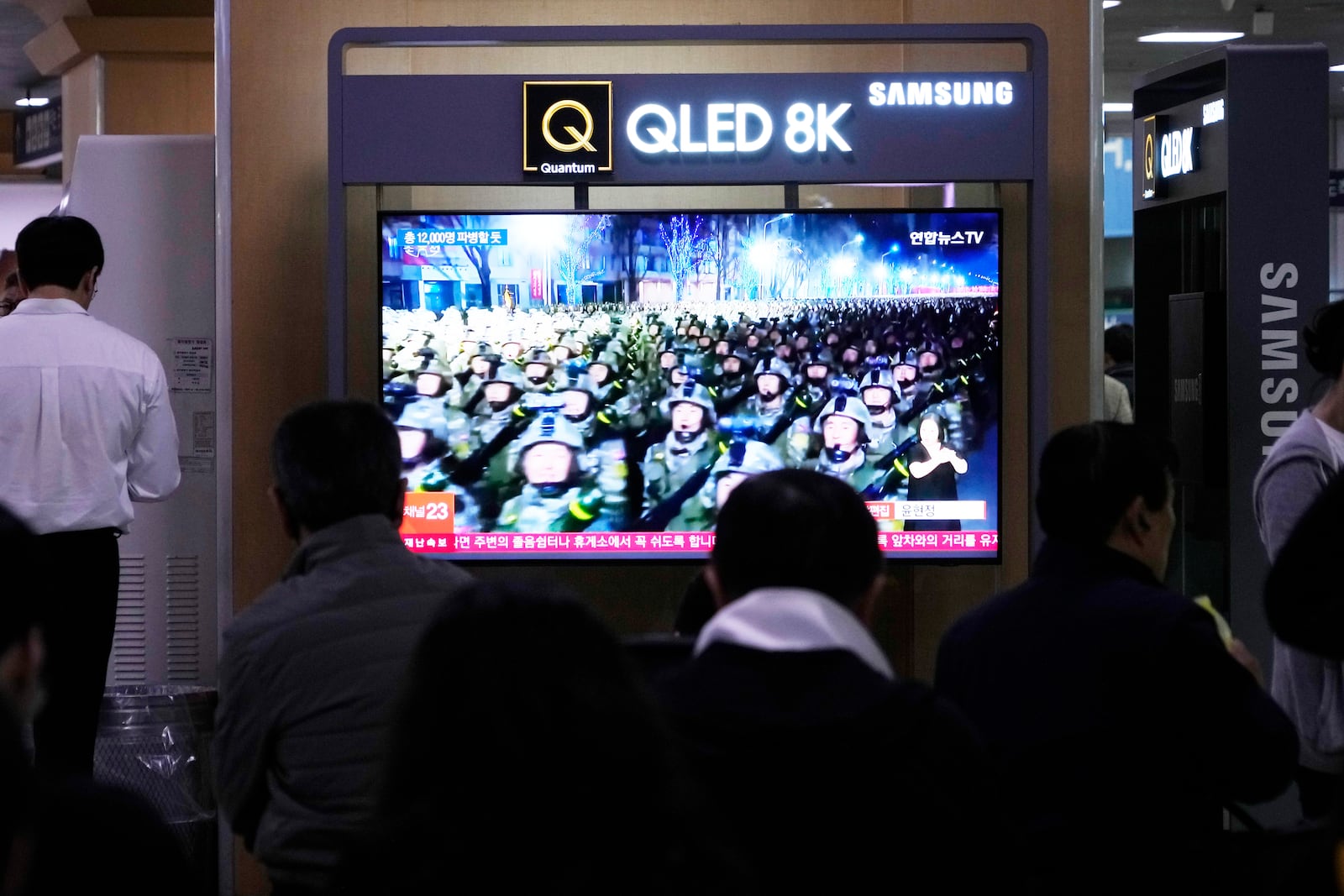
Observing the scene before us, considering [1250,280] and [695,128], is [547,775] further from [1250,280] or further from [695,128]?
[1250,280]

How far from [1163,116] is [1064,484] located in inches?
98.1

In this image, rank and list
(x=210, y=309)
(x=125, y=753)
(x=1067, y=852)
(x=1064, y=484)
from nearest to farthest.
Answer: (x=1067, y=852) < (x=1064, y=484) < (x=125, y=753) < (x=210, y=309)

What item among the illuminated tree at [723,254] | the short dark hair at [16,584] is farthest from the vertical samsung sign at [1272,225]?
the short dark hair at [16,584]

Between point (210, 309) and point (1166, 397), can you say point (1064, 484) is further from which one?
point (210, 309)

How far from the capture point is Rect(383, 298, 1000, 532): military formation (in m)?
3.96

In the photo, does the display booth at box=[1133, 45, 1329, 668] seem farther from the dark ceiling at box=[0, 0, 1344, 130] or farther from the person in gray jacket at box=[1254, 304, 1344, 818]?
the dark ceiling at box=[0, 0, 1344, 130]

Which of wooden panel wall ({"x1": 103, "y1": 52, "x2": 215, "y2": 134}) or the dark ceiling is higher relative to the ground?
the dark ceiling

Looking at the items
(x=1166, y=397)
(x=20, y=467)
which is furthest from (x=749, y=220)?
(x=20, y=467)

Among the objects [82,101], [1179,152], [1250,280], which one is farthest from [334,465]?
[82,101]

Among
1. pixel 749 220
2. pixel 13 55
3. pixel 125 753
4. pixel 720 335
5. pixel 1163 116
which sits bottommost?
pixel 125 753

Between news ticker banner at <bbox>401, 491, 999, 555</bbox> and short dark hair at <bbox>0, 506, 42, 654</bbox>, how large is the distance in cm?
267

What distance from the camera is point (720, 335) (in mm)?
3963

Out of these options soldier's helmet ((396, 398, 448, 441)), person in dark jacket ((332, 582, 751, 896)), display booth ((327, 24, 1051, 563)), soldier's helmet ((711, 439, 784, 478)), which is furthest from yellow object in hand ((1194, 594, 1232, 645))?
soldier's helmet ((396, 398, 448, 441))

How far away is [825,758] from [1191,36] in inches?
410
